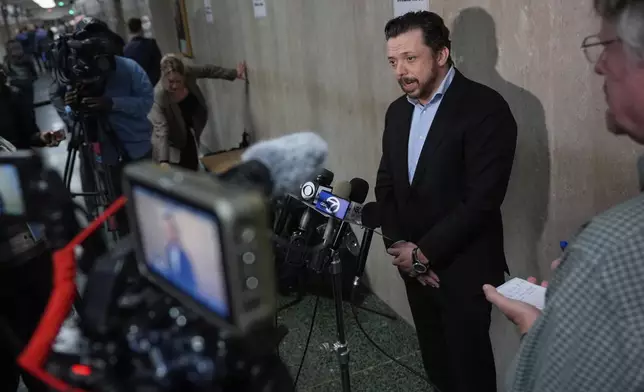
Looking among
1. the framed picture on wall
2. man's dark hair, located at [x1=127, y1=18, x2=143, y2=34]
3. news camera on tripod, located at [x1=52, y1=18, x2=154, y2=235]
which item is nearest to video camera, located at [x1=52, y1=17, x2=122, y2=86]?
news camera on tripod, located at [x1=52, y1=18, x2=154, y2=235]

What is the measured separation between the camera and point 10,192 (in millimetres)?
744

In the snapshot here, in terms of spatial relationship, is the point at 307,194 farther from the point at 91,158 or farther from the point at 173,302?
the point at 91,158

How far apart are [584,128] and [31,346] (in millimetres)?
1365

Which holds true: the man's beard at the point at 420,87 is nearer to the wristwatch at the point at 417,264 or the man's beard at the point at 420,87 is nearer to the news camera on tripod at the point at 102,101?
the wristwatch at the point at 417,264

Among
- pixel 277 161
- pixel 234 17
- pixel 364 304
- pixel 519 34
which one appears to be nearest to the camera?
pixel 277 161

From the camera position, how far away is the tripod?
264cm

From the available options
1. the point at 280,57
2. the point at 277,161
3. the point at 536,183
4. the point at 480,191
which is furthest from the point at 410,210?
the point at 280,57

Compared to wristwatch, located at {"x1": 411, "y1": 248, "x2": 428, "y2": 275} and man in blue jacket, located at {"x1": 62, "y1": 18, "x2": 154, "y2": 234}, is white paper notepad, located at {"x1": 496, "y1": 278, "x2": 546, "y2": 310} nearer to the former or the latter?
wristwatch, located at {"x1": 411, "y1": 248, "x2": 428, "y2": 275}

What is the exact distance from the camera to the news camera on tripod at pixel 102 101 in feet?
8.20

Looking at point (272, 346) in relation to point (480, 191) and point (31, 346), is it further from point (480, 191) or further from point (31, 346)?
point (480, 191)

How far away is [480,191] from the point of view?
4.74 ft

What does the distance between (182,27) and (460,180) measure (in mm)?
5026

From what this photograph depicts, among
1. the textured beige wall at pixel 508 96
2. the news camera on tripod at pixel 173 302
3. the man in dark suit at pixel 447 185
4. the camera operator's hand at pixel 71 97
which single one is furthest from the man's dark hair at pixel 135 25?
the news camera on tripod at pixel 173 302

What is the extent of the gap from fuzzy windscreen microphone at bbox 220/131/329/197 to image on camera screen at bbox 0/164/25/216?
0.29 meters
